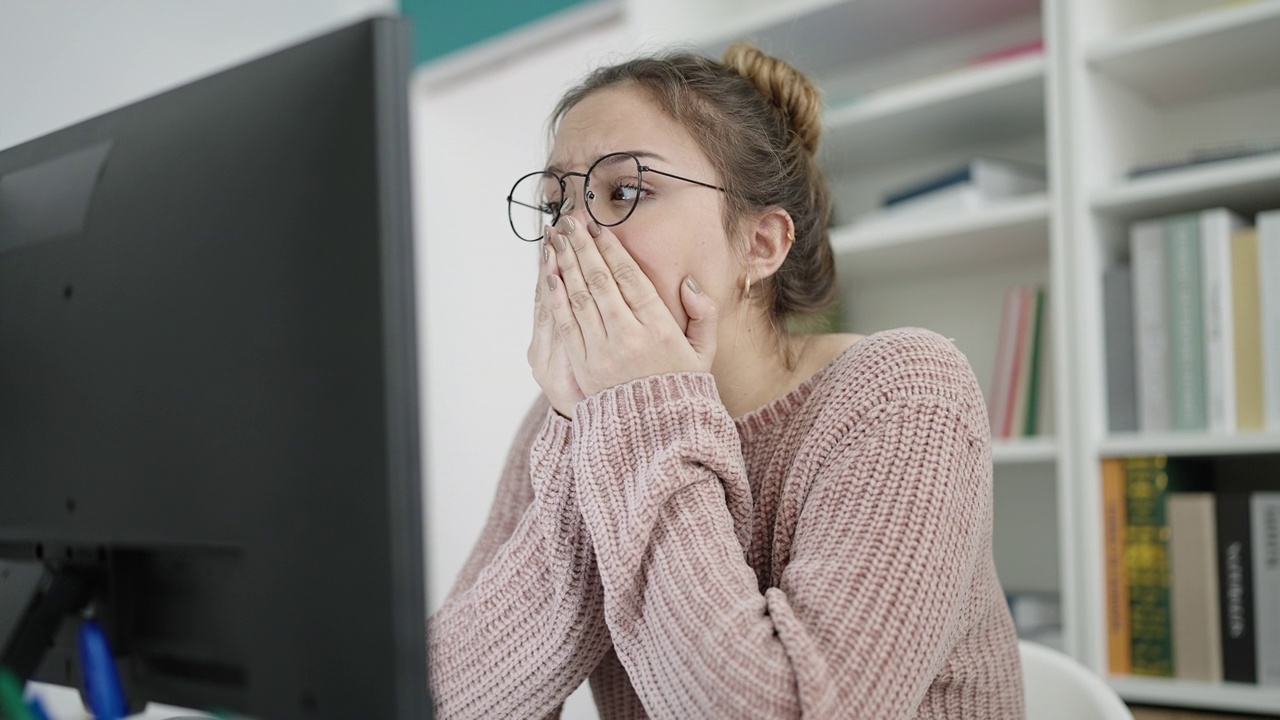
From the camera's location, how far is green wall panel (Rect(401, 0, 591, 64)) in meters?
2.97

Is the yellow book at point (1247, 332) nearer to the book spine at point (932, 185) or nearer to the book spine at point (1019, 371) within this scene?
the book spine at point (1019, 371)

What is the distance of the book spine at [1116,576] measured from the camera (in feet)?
5.76

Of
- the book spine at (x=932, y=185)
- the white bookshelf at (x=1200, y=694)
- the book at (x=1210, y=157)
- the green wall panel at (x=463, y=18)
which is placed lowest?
the white bookshelf at (x=1200, y=694)

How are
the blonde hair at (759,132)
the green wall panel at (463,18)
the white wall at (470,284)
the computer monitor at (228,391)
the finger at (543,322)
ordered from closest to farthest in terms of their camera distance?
the computer monitor at (228,391)
the finger at (543,322)
the blonde hair at (759,132)
the green wall panel at (463,18)
the white wall at (470,284)

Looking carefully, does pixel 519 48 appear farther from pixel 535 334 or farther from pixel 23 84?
pixel 535 334

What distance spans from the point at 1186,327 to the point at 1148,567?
38 cm

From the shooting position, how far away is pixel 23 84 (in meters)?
1.35

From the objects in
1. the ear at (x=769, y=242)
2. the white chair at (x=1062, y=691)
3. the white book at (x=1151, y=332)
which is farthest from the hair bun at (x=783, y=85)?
the white book at (x=1151, y=332)

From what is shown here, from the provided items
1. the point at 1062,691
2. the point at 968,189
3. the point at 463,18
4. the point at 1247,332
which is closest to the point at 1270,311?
the point at 1247,332

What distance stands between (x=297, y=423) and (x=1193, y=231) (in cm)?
159

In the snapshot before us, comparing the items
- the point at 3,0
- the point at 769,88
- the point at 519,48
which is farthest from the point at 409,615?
the point at 519,48

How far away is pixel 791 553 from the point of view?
99 centimetres

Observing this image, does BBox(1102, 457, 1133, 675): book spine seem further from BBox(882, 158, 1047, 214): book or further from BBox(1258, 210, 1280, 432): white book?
BBox(882, 158, 1047, 214): book

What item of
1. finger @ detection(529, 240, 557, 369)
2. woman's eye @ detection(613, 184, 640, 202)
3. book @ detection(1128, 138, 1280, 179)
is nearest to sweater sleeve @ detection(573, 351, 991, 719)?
finger @ detection(529, 240, 557, 369)
